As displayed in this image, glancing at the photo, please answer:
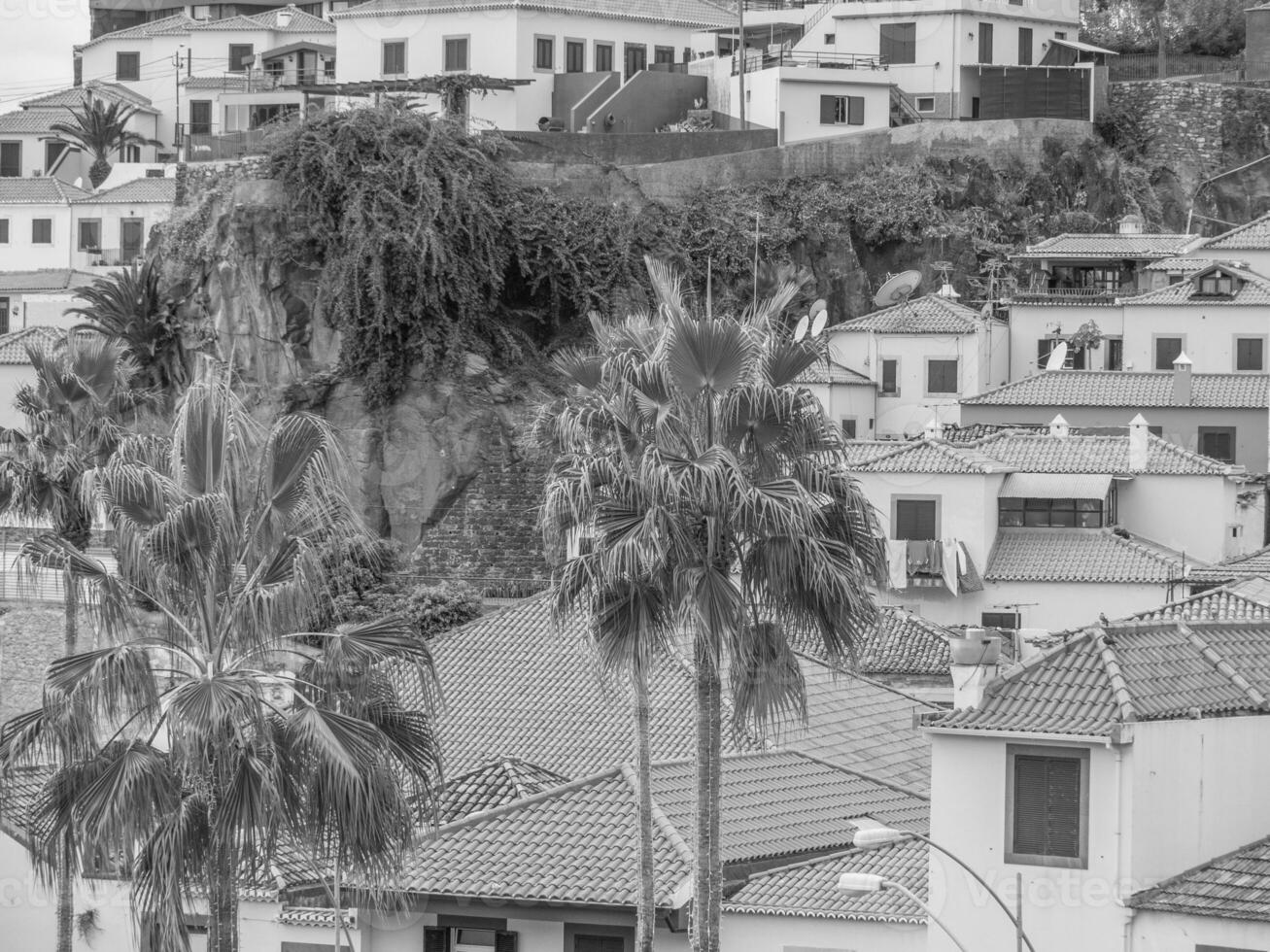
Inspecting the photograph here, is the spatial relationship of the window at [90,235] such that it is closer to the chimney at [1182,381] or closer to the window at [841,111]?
the window at [841,111]

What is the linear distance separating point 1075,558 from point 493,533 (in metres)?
15.7

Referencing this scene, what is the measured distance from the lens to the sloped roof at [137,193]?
96938 millimetres

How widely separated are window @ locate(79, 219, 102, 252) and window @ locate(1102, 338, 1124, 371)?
42.7 metres

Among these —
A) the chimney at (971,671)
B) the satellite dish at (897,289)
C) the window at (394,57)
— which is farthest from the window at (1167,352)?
the chimney at (971,671)

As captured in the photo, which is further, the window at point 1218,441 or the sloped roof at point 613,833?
the window at point 1218,441

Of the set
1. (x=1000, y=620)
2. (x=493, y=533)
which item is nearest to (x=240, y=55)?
(x=493, y=533)

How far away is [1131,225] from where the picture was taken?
78.0 metres

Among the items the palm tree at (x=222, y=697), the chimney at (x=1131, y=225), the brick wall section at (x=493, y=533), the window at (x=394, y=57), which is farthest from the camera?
the chimney at (x=1131, y=225)

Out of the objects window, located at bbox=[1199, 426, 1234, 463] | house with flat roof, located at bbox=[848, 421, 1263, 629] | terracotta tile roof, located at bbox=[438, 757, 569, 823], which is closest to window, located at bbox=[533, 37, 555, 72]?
house with flat roof, located at bbox=[848, 421, 1263, 629]

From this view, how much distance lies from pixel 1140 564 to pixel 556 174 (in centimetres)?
2232

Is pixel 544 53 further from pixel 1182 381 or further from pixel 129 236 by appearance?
pixel 129 236

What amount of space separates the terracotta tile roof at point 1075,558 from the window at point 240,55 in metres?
54.4

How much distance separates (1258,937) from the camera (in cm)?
2370

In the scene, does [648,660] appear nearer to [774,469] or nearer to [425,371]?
[774,469]
